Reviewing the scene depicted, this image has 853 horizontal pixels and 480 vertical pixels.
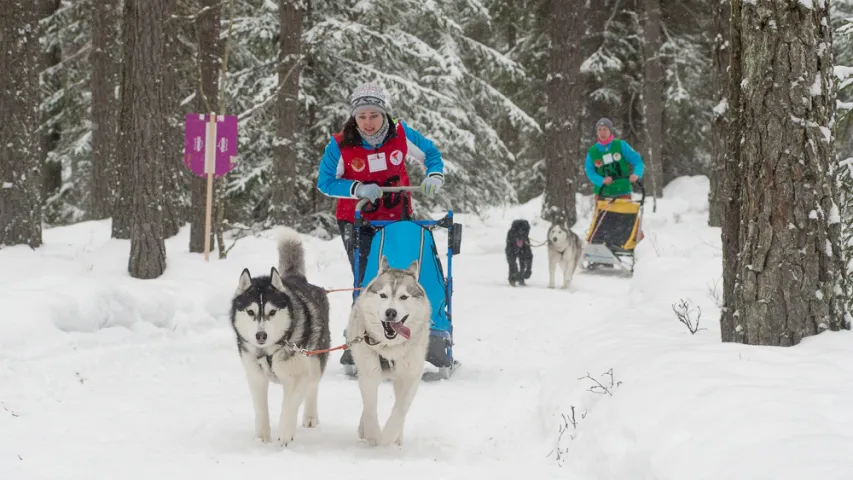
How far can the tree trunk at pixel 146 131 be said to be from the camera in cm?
838

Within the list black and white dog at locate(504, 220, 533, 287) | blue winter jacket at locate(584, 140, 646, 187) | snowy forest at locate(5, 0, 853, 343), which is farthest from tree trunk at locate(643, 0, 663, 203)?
black and white dog at locate(504, 220, 533, 287)

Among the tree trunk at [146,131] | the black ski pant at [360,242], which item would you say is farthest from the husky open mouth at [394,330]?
the tree trunk at [146,131]

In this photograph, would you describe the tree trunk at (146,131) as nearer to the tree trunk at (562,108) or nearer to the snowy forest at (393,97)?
the snowy forest at (393,97)

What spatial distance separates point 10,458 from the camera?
359cm

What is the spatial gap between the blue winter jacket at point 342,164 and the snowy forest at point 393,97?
2.07 meters

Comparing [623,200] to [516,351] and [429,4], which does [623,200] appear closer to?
[516,351]

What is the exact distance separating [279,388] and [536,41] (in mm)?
17731

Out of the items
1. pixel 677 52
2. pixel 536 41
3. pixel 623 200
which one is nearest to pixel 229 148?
pixel 623 200

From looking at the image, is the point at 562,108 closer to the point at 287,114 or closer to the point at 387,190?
the point at 287,114

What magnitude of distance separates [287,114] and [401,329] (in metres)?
9.73

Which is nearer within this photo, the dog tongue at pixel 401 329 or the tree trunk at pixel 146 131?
the dog tongue at pixel 401 329

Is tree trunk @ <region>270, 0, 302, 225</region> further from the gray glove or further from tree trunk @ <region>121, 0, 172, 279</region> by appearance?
the gray glove

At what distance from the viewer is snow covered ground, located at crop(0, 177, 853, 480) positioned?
2.99 metres

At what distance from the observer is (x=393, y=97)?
50.9ft
